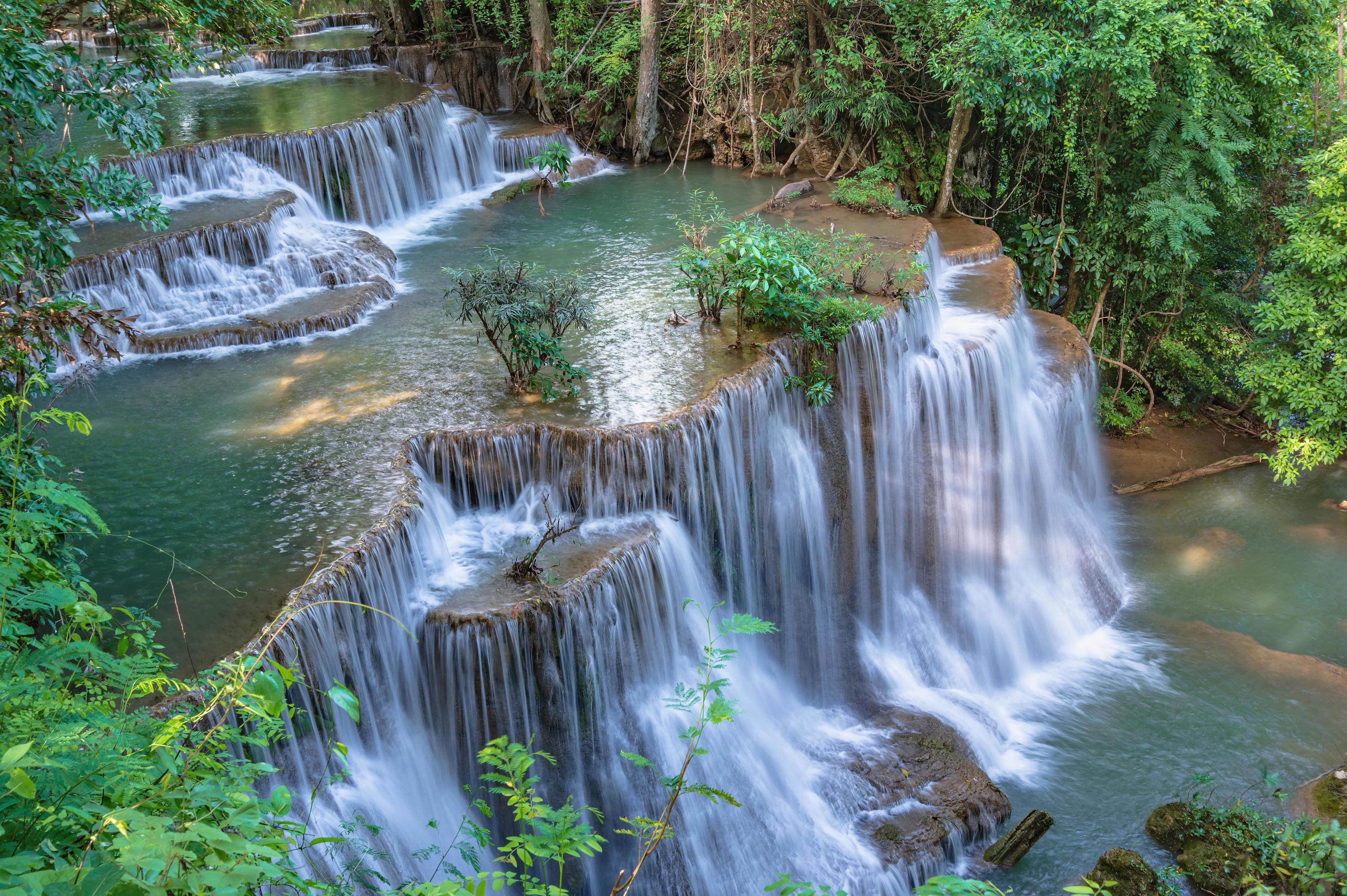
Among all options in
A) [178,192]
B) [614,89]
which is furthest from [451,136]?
[178,192]

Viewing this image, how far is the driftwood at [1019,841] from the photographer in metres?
7.44

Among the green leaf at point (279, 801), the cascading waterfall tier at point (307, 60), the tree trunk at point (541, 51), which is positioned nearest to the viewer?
the green leaf at point (279, 801)

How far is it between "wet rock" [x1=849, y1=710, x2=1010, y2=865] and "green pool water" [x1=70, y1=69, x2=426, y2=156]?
1153 centimetres

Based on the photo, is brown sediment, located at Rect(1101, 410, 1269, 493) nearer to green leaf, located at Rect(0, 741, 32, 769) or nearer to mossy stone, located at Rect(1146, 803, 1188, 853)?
mossy stone, located at Rect(1146, 803, 1188, 853)

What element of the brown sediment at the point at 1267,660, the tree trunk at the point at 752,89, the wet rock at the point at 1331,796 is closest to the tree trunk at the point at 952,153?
the tree trunk at the point at 752,89

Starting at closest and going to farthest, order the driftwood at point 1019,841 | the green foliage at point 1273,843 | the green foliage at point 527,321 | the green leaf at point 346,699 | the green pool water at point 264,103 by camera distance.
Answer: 1. the green leaf at point 346,699
2. the green foliage at point 1273,843
3. the driftwood at point 1019,841
4. the green foliage at point 527,321
5. the green pool water at point 264,103

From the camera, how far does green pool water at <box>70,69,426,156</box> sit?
47.9 feet

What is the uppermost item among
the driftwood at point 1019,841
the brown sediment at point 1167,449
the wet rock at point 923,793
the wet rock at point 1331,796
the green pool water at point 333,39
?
the green pool water at point 333,39

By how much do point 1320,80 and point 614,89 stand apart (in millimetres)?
10407

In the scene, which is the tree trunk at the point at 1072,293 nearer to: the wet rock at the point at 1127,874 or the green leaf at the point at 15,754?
the wet rock at the point at 1127,874

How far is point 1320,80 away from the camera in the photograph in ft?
38.1

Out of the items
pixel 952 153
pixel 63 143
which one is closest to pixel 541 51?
pixel 952 153

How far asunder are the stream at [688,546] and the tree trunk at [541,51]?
207 inches

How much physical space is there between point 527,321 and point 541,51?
423 inches
